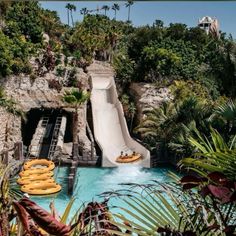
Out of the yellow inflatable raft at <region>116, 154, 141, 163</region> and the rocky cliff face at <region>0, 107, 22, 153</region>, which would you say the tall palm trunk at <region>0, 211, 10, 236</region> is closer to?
the rocky cliff face at <region>0, 107, 22, 153</region>

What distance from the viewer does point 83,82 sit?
77.3 feet

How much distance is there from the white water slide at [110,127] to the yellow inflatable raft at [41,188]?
4745 millimetres

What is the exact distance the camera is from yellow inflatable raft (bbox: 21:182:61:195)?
40.8 feet

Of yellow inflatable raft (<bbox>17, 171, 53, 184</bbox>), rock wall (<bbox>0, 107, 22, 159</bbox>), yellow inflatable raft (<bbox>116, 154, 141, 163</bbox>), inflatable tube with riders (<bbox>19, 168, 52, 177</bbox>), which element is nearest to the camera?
yellow inflatable raft (<bbox>17, 171, 53, 184</bbox>)

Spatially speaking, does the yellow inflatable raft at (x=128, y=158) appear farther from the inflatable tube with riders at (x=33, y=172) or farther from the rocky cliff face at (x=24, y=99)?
the inflatable tube with riders at (x=33, y=172)

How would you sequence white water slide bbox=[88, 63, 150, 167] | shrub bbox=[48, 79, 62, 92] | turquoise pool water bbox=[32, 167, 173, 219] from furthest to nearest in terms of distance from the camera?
shrub bbox=[48, 79, 62, 92] < white water slide bbox=[88, 63, 150, 167] < turquoise pool water bbox=[32, 167, 173, 219]

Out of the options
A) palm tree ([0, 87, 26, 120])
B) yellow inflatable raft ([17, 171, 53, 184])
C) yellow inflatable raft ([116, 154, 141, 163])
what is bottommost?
yellow inflatable raft ([116, 154, 141, 163])

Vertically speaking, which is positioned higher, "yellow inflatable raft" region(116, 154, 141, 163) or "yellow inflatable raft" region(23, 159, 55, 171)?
"yellow inflatable raft" region(23, 159, 55, 171)

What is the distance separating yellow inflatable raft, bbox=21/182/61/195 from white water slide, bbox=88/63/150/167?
4745 mm

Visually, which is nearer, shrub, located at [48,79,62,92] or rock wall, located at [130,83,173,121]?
shrub, located at [48,79,62,92]

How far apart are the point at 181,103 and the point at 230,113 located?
4928mm

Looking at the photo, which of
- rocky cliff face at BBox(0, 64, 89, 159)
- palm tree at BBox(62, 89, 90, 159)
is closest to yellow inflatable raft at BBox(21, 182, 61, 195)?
rocky cliff face at BBox(0, 64, 89, 159)

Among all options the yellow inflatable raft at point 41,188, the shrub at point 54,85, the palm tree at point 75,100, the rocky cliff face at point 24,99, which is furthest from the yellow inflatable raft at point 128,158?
the shrub at point 54,85

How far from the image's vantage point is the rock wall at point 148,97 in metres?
21.3
